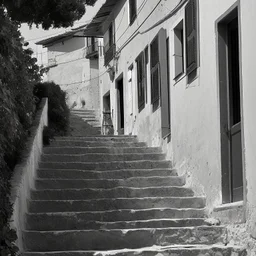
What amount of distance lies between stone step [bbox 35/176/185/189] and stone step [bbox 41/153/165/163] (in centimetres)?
138

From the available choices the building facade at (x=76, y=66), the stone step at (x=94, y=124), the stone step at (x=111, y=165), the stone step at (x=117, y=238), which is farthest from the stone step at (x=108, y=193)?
the building facade at (x=76, y=66)

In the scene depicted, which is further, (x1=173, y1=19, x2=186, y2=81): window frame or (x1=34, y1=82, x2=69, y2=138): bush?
(x1=34, y1=82, x2=69, y2=138): bush

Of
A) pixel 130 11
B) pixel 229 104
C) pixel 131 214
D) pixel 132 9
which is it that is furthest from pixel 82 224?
pixel 130 11

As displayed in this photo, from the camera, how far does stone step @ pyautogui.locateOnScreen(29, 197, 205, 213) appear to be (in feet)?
32.9

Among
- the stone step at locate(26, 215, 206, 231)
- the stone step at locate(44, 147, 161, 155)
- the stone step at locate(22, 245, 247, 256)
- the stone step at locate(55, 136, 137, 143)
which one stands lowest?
the stone step at locate(22, 245, 247, 256)

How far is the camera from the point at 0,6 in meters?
7.76

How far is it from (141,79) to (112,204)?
6.06 metres

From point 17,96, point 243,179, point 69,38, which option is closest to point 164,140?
point 17,96

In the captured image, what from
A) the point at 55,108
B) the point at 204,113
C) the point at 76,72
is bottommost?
the point at 204,113

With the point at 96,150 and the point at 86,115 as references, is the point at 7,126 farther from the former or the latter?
the point at 86,115

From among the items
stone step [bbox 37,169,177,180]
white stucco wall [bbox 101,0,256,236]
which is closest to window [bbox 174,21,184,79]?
white stucco wall [bbox 101,0,256,236]

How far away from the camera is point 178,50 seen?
12.5 m

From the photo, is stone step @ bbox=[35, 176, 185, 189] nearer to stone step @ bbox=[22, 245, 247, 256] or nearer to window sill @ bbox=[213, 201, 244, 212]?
window sill @ bbox=[213, 201, 244, 212]

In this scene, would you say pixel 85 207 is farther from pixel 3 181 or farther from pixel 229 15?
pixel 229 15
